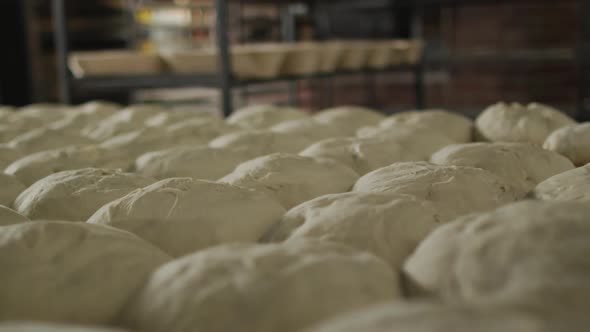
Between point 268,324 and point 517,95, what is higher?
point 268,324

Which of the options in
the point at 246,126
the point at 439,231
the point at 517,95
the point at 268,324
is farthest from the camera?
the point at 517,95

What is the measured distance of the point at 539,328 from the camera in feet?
1.21

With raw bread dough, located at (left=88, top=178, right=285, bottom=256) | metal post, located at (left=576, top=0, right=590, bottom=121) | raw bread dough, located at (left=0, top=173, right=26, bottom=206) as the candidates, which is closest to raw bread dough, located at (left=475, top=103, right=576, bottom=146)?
raw bread dough, located at (left=88, top=178, right=285, bottom=256)

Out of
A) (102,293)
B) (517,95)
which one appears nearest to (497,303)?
(102,293)

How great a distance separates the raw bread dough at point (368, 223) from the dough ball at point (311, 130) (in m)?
0.64

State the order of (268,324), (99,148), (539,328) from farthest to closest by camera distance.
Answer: (99,148)
(268,324)
(539,328)

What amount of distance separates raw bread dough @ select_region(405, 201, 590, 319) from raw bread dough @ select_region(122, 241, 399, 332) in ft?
0.16

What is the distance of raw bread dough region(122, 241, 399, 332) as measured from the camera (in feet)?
1.57

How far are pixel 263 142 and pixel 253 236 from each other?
508 mm

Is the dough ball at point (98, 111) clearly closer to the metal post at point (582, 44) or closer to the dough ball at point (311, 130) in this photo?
the dough ball at point (311, 130)

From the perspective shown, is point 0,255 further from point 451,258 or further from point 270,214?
point 451,258

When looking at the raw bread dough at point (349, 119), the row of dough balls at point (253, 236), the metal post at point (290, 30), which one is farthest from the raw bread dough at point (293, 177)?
the metal post at point (290, 30)

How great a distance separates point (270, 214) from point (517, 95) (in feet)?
14.2

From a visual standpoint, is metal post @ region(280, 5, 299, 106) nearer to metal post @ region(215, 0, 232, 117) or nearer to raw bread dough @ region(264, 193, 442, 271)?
metal post @ region(215, 0, 232, 117)
